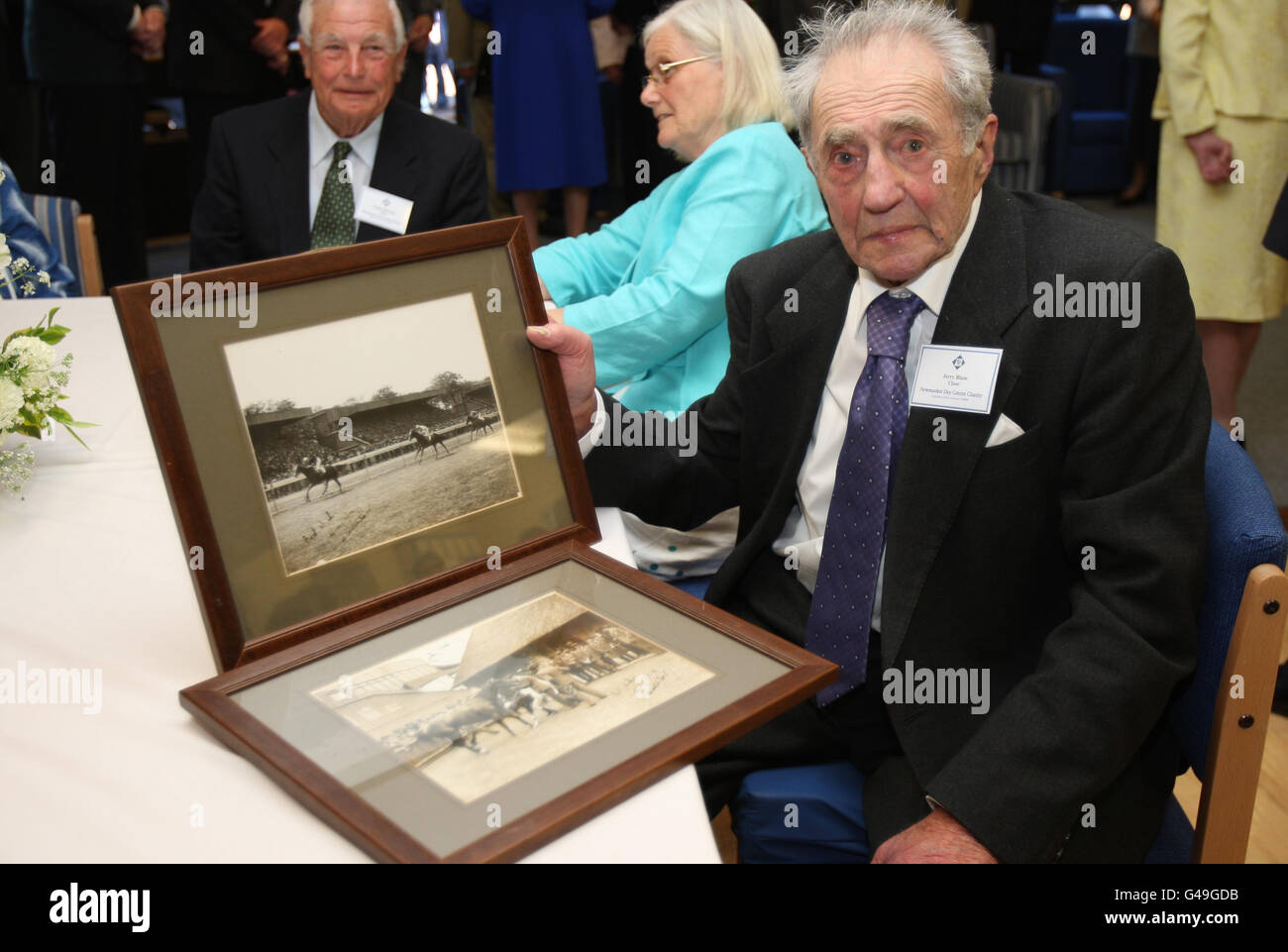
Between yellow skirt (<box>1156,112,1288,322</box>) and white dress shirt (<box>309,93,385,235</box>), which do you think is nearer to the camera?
white dress shirt (<box>309,93,385,235</box>)

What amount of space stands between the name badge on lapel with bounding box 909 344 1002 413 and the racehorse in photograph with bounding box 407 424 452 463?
1.96 feet

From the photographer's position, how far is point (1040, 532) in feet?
4.85

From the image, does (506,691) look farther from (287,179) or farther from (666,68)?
(287,179)

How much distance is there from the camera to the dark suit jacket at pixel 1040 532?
135cm

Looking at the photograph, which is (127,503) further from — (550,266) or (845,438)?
(550,266)

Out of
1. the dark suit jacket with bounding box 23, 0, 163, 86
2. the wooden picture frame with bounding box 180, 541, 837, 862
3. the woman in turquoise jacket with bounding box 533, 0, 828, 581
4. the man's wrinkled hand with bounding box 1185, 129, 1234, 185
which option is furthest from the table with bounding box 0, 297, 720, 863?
the dark suit jacket with bounding box 23, 0, 163, 86

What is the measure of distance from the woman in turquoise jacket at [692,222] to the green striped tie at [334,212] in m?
0.55

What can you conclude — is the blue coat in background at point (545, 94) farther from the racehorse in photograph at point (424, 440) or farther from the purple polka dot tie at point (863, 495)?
the racehorse in photograph at point (424, 440)

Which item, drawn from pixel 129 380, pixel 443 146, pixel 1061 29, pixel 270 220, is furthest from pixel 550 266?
pixel 1061 29

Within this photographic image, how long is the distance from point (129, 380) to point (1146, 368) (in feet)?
5.89

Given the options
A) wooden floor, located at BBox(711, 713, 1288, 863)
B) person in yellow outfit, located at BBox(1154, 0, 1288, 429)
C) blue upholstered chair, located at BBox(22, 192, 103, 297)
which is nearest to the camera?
wooden floor, located at BBox(711, 713, 1288, 863)

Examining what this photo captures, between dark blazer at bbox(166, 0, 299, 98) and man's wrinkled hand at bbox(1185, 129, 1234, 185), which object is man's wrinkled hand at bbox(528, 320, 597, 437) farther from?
dark blazer at bbox(166, 0, 299, 98)

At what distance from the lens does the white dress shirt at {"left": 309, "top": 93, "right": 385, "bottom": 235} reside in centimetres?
320

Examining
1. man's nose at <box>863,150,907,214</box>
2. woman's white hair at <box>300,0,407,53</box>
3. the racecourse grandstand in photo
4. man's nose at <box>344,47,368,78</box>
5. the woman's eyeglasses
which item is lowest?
the racecourse grandstand in photo
